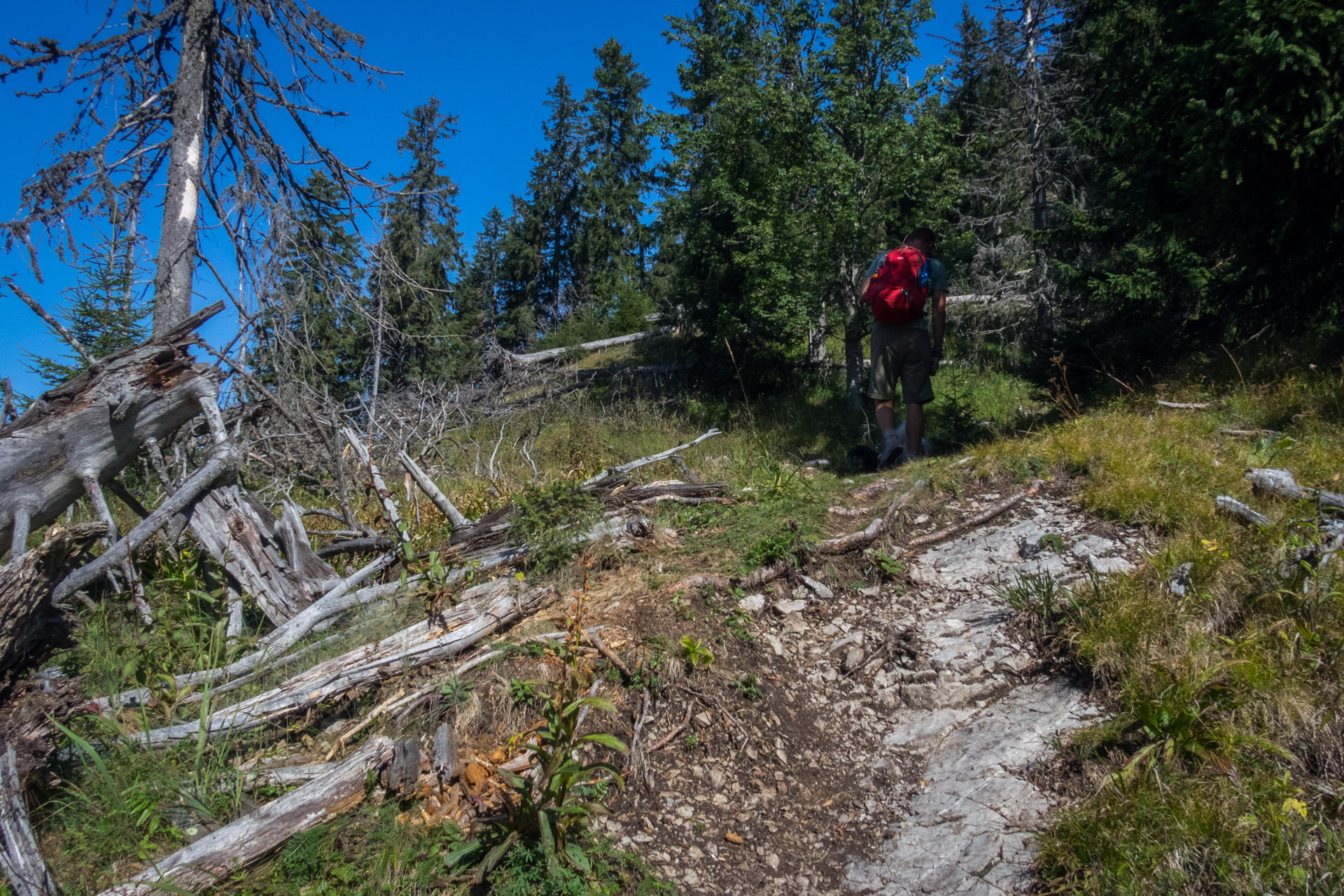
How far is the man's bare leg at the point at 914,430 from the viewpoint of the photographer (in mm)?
6805

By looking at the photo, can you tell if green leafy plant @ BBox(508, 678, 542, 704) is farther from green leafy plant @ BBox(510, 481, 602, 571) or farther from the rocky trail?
green leafy plant @ BBox(510, 481, 602, 571)

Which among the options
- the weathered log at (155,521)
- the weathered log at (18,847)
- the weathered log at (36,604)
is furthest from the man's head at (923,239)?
the weathered log at (18,847)

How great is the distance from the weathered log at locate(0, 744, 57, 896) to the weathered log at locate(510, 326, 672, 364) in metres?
12.0

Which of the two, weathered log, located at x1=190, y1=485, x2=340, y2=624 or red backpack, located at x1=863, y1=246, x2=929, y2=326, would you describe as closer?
weathered log, located at x1=190, y1=485, x2=340, y2=624

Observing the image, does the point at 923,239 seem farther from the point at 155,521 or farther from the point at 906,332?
the point at 155,521

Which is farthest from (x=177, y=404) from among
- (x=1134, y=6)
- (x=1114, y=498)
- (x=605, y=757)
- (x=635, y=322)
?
(x=635, y=322)

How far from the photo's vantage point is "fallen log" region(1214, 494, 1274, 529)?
3646 millimetres

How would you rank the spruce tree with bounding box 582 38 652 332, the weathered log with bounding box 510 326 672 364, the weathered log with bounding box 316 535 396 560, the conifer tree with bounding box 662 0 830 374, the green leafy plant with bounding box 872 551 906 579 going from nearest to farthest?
the green leafy plant with bounding box 872 551 906 579 < the weathered log with bounding box 316 535 396 560 < the conifer tree with bounding box 662 0 830 374 < the weathered log with bounding box 510 326 672 364 < the spruce tree with bounding box 582 38 652 332

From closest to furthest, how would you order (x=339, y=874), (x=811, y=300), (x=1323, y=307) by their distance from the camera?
1. (x=339, y=874)
2. (x=1323, y=307)
3. (x=811, y=300)

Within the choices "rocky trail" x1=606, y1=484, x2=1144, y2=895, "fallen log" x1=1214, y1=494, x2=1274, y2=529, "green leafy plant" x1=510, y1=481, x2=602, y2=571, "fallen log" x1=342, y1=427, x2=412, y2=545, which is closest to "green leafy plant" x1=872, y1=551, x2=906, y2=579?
"rocky trail" x1=606, y1=484, x2=1144, y2=895

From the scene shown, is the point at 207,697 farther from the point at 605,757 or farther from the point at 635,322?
the point at 635,322

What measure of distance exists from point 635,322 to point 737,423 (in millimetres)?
9275

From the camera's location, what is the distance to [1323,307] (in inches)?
245

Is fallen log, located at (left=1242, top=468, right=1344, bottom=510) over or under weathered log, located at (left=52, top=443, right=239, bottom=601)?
under
